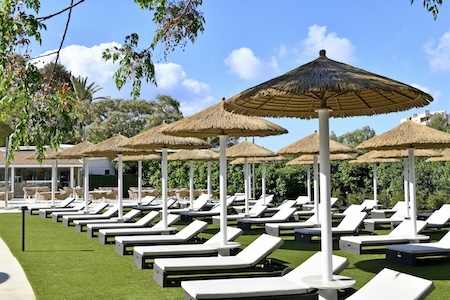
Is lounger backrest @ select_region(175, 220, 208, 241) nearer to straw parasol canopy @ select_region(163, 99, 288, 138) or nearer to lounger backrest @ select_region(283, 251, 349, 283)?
straw parasol canopy @ select_region(163, 99, 288, 138)

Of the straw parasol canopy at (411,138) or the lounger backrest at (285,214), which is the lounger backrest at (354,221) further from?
the lounger backrest at (285,214)

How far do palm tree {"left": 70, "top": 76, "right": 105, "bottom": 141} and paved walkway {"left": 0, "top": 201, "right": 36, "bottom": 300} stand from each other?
35.8 metres

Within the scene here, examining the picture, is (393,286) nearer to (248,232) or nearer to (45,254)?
(45,254)

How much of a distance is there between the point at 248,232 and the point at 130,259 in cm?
552

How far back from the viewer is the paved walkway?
723cm

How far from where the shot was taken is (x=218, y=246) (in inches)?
376

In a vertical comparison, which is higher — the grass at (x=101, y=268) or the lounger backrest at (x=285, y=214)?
the lounger backrest at (x=285, y=214)

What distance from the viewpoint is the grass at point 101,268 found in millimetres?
7469

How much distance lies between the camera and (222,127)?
31.4 ft

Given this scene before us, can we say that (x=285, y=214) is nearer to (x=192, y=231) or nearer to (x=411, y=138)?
(x=192, y=231)

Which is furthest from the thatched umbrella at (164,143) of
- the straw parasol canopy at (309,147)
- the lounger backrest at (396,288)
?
the lounger backrest at (396,288)

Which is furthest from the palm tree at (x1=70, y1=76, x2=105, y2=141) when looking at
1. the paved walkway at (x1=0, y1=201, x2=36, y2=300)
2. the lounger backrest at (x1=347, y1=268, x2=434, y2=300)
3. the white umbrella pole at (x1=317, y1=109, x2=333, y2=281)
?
the lounger backrest at (x1=347, y1=268, x2=434, y2=300)

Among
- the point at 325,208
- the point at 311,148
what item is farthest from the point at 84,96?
the point at 325,208

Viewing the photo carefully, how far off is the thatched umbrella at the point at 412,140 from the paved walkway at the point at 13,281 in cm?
708
